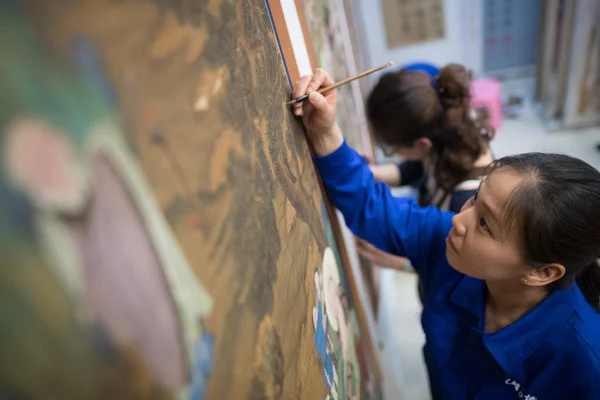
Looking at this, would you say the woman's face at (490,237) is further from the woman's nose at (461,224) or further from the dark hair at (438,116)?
the dark hair at (438,116)

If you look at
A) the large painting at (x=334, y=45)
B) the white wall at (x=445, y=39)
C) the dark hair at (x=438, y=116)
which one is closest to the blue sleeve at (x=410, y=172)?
the large painting at (x=334, y=45)

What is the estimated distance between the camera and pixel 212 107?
17.4 inches

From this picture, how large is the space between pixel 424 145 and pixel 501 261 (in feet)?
1.95

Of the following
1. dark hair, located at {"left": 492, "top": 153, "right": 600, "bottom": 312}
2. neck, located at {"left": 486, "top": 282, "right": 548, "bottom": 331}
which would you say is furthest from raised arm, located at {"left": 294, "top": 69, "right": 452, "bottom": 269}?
dark hair, located at {"left": 492, "top": 153, "right": 600, "bottom": 312}

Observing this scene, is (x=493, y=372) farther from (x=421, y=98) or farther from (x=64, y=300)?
(x=64, y=300)

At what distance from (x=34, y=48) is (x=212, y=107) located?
203 mm

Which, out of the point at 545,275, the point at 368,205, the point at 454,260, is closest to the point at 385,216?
the point at 368,205

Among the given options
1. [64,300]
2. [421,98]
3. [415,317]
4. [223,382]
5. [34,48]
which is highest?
[34,48]

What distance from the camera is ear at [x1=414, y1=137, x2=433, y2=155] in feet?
4.32

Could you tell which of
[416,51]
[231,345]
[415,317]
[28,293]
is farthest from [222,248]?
[416,51]

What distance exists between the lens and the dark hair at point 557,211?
738 millimetres

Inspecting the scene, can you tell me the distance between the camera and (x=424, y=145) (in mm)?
1329

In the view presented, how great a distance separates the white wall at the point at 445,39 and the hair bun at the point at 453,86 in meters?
1.73

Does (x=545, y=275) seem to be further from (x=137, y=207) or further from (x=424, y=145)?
(x=137, y=207)
